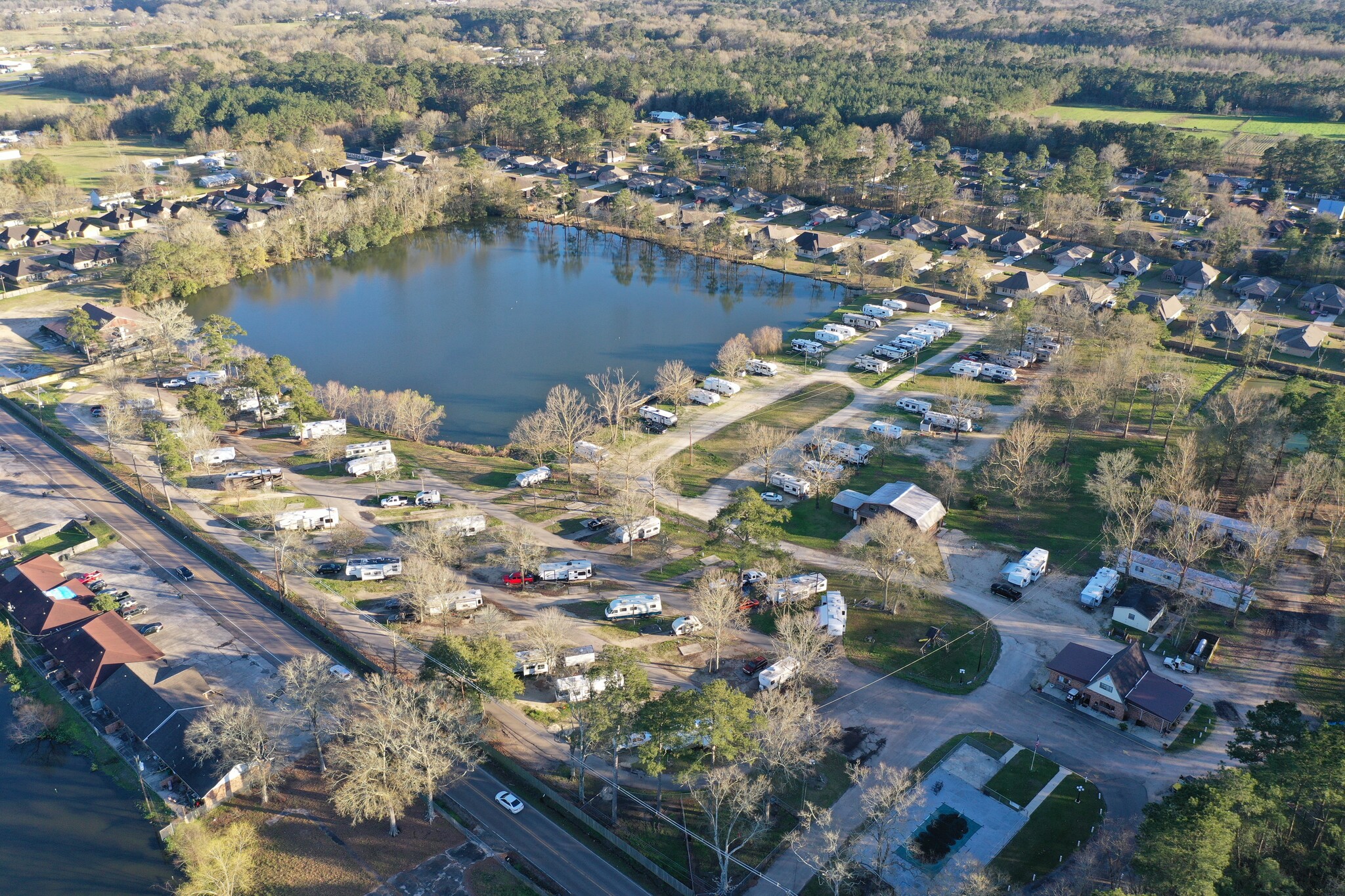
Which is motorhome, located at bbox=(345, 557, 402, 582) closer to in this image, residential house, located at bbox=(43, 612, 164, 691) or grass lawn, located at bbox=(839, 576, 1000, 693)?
residential house, located at bbox=(43, 612, 164, 691)

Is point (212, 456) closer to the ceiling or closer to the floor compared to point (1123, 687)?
closer to the ceiling

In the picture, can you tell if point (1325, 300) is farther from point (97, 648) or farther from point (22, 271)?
point (22, 271)

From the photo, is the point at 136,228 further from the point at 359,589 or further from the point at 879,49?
the point at 879,49

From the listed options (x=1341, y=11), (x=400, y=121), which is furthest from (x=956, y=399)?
(x=1341, y=11)

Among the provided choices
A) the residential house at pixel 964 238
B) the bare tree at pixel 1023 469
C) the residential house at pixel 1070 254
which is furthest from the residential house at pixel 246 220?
the residential house at pixel 1070 254

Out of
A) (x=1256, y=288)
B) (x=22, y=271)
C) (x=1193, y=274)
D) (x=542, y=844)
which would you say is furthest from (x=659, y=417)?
(x=22, y=271)

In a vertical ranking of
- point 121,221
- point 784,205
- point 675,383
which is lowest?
point 675,383
